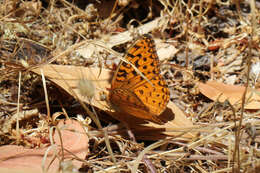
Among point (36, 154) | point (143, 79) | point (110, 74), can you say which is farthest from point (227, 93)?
point (36, 154)

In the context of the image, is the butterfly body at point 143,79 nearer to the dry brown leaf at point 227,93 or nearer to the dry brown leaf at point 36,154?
the dry brown leaf at point 36,154

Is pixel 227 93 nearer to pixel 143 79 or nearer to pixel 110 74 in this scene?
pixel 143 79

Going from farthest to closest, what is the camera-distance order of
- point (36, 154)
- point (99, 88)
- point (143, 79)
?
point (99, 88), point (143, 79), point (36, 154)

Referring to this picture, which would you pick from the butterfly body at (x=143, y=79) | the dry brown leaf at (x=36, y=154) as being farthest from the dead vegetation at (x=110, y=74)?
the butterfly body at (x=143, y=79)

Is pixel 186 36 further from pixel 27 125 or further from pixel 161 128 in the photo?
pixel 27 125

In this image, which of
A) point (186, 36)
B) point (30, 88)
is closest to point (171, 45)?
point (186, 36)

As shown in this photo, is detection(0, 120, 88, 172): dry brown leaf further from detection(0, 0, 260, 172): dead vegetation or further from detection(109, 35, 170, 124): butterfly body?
detection(109, 35, 170, 124): butterfly body
